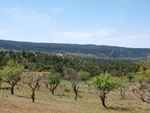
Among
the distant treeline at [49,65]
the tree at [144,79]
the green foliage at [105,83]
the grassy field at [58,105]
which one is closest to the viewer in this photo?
the tree at [144,79]

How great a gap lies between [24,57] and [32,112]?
477 ft

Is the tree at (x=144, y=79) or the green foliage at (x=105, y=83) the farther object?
the green foliage at (x=105, y=83)

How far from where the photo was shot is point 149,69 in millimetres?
19531

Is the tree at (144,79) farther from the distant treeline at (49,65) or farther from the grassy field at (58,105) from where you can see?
the distant treeline at (49,65)

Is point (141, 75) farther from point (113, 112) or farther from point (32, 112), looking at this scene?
point (32, 112)

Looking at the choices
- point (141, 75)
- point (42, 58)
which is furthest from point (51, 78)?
point (42, 58)

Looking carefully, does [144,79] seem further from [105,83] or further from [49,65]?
[49,65]

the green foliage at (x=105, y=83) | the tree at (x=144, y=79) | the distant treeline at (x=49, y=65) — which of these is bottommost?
the distant treeline at (x=49, y=65)

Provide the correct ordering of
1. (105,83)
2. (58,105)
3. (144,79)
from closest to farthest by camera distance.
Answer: (144,79)
(58,105)
(105,83)

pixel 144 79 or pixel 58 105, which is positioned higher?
pixel 144 79

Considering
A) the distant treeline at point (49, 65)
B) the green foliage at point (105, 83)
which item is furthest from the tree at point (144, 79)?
the distant treeline at point (49, 65)

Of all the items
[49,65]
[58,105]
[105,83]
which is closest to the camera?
[58,105]

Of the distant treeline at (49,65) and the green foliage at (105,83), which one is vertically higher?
the green foliage at (105,83)

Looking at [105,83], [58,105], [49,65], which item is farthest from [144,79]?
[49,65]
